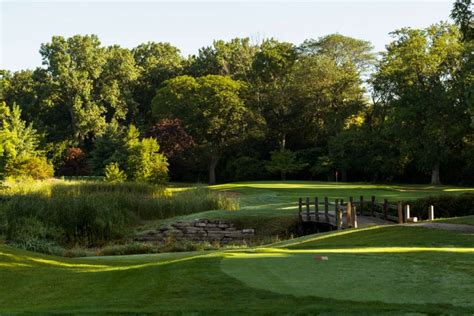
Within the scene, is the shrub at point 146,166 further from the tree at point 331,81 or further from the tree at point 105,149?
the tree at point 331,81

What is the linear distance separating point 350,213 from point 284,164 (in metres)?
40.5

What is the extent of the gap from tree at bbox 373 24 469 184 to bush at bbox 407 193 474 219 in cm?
2247

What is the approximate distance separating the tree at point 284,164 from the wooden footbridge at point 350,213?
1294 inches

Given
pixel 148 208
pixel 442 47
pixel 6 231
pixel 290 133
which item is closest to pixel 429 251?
pixel 6 231

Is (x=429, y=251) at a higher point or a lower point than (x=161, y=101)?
lower

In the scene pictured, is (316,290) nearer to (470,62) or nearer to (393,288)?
(393,288)

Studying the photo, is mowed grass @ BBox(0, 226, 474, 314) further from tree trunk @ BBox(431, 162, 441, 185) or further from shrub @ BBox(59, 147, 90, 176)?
shrub @ BBox(59, 147, 90, 176)

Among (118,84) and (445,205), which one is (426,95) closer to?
(445,205)

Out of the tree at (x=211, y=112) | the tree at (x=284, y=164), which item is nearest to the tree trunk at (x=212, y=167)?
the tree at (x=211, y=112)

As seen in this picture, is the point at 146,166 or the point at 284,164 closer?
A: the point at 146,166

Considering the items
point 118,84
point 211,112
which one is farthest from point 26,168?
point 118,84

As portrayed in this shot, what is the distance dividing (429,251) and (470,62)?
120ft

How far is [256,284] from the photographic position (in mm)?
8672

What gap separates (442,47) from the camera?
54844 mm
